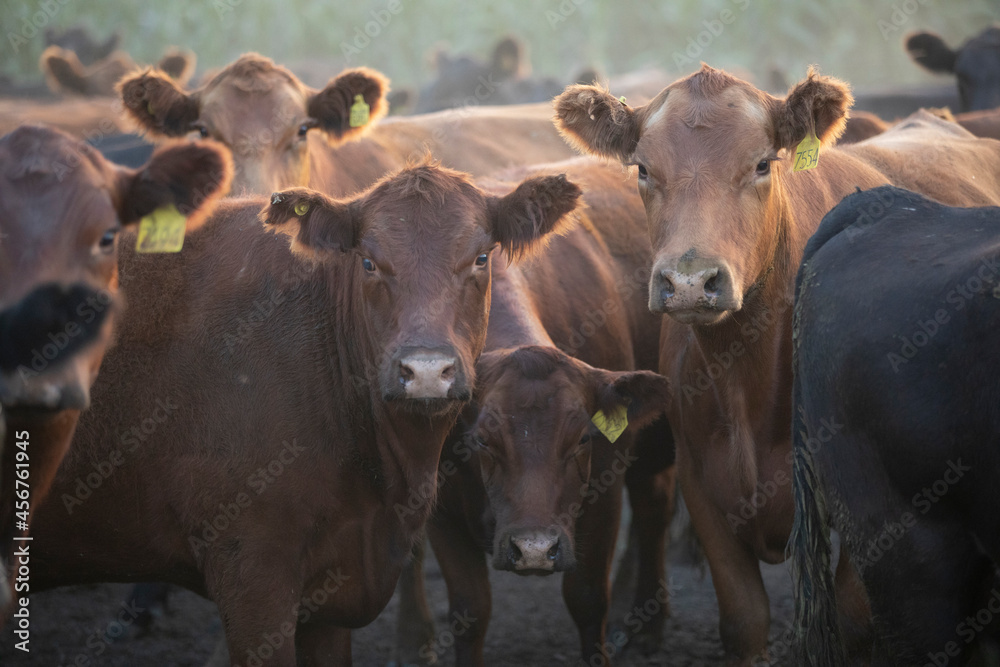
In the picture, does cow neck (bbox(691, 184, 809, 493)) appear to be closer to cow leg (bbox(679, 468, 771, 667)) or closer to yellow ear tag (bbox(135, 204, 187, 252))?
cow leg (bbox(679, 468, 771, 667))

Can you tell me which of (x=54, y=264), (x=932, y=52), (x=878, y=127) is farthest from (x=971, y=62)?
(x=54, y=264)

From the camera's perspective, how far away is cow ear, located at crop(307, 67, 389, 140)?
6320 mm

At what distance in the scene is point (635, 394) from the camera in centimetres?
432

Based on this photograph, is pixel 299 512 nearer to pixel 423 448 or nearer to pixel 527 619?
pixel 423 448

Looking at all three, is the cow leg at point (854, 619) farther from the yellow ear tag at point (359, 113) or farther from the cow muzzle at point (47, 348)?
A: the yellow ear tag at point (359, 113)

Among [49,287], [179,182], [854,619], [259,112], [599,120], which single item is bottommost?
[854,619]

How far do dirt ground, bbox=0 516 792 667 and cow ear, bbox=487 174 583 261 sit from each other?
2373mm

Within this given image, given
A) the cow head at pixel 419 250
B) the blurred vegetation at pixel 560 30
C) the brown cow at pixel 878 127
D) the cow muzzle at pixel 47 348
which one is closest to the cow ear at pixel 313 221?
the cow head at pixel 419 250

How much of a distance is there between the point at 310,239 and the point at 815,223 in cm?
222

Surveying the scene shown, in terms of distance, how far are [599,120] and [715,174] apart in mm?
698

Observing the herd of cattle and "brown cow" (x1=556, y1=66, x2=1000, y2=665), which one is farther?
"brown cow" (x1=556, y1=66, x2=1000, y2=665)

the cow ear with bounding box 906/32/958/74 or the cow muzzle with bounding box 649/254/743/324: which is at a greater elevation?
the cow ear with bounding box 906/32/958/74

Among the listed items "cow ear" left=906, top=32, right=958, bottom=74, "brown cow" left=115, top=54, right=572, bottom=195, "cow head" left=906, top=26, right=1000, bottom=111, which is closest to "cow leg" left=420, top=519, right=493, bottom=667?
"brown cow" left=115, top=54, right=572, bottom=195

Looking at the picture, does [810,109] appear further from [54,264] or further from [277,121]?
[277,121]
